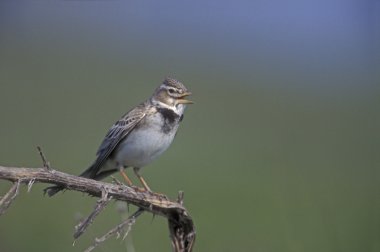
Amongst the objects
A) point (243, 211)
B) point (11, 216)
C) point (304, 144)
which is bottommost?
point (11, 216)

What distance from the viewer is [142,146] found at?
6.43 meters

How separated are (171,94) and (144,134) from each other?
0.39 meters

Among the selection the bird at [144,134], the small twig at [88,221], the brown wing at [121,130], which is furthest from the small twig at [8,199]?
the brown wing at [121,130]

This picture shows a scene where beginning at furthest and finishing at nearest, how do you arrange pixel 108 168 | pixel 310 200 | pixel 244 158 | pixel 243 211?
pixel 244 158 → pixel 243 211 → pixel 310 200 → pixel 108 168

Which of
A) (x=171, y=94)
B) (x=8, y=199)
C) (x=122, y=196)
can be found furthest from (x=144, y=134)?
(x=8, y=199)

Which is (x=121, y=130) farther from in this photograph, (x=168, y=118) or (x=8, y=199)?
(x=8, y=199)

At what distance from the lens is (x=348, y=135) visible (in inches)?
690

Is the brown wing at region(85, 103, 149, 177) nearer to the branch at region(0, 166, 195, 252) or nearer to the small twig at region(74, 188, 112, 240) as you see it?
the branch at region(0, 166, 195, 252)

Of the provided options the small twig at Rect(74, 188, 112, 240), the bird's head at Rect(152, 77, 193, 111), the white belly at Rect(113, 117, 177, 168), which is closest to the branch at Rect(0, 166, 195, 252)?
the small twig at Rect(74, 188, 112, 240)

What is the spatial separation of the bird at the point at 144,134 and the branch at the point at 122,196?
2.59 m

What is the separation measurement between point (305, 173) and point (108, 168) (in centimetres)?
914

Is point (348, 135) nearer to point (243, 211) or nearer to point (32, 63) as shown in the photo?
point (243, 211)

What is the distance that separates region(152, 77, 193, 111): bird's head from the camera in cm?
653

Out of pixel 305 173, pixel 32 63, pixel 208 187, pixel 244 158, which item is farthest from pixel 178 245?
pixel 32 63
